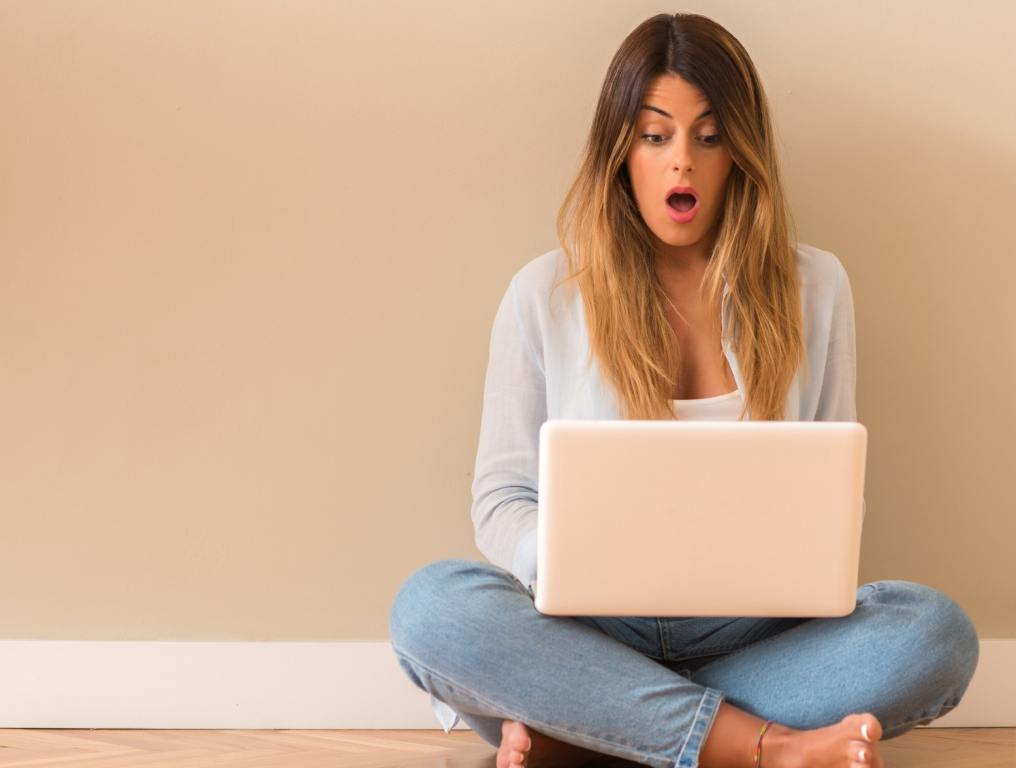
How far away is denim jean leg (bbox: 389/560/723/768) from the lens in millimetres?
1283

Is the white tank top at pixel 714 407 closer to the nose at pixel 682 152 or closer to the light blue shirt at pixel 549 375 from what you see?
the light blue shirt at pixel 549 375

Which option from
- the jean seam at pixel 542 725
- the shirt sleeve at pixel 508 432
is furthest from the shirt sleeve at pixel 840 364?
the jean seam at pixel 542 725

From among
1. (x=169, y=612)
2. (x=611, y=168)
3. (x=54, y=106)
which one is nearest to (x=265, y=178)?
(x=54, y=106)

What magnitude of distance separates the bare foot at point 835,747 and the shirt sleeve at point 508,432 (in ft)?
1.26

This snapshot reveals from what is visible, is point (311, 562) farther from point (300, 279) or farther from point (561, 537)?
point (561, 537)

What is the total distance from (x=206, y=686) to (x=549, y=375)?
621 millimetres

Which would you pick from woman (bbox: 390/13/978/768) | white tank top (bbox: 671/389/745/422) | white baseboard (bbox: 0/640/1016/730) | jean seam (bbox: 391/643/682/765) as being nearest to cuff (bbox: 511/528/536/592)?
woman (bbox: 390/13/978/768)

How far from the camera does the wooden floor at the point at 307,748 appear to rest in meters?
1.48

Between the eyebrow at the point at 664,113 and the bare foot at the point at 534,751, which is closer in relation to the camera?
the bare foot at the point at 534,751

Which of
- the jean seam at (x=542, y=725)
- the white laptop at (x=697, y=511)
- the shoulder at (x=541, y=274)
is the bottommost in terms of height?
the jean seam at (x=542, y=725)

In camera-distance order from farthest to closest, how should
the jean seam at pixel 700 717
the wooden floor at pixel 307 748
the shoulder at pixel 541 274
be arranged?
the shoulder at pixel 541 274 < the wooden floor at pixel 307 748 < the jean seam at pixel 700 717

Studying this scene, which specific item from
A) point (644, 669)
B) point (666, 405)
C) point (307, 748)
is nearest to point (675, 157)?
point (666, 405)

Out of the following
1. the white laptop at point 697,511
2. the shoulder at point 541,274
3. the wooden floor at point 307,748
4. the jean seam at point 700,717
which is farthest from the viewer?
the shoulder at point 541,274

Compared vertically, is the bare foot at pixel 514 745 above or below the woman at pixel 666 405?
below
